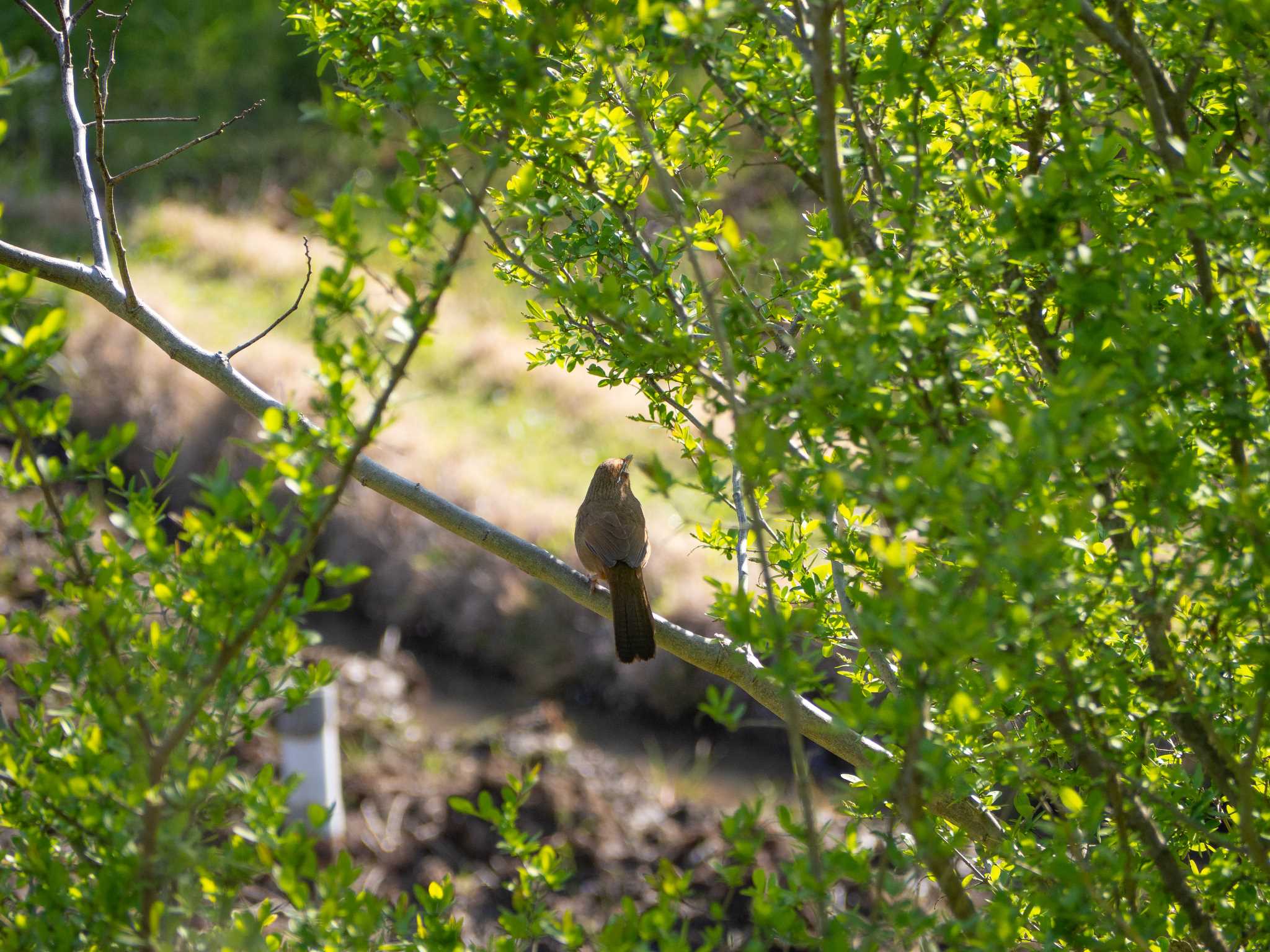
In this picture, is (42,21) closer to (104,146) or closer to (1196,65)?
(104,146)

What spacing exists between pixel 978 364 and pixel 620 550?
7.76 ft

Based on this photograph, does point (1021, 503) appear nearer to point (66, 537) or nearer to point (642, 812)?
point (66, 537)

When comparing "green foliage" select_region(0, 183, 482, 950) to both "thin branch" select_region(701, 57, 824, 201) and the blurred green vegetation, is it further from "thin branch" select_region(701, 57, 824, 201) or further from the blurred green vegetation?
the blurred green vegetation

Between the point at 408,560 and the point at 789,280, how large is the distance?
6296 mm

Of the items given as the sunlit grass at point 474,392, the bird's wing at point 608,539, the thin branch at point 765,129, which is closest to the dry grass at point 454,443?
the sunlit grass at point 474,392

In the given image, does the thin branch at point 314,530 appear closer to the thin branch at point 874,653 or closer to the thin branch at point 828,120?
the thin branch at point 828,120

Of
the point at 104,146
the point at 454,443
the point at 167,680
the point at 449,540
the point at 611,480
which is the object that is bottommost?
the point at 167,680

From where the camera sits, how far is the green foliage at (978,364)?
159 cm

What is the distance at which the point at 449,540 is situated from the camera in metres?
8.65

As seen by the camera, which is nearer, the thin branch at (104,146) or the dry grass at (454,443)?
the thin branch at (104,146)

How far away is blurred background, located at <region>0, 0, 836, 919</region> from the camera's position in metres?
5.93

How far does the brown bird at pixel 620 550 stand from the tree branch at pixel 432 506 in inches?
17.8

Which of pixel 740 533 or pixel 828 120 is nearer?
pixel 828 120

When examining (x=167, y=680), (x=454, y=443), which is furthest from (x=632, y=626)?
(x=454, y=443)
